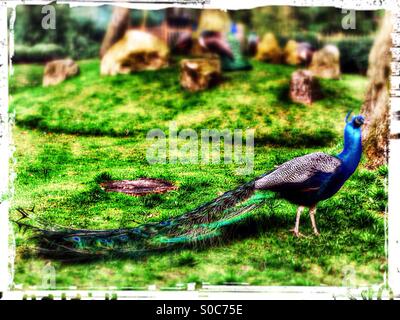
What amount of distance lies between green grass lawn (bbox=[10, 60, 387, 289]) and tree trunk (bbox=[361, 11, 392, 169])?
244 millimetres

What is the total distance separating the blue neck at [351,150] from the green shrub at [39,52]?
446cm

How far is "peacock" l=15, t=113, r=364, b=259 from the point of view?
20.5ft

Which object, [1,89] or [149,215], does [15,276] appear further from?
[1,89]

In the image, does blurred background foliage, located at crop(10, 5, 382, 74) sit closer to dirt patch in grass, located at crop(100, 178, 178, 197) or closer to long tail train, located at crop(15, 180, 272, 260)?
dirt patch in grass, located at crop(100, 178, 178, 197)

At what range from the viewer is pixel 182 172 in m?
7.31

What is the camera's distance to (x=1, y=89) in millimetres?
7191

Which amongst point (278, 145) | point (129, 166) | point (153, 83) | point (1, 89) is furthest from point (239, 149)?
point (1, 89)

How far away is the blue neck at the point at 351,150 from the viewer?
646cm

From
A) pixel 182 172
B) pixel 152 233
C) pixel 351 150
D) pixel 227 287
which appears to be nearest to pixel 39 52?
pixel 182 172

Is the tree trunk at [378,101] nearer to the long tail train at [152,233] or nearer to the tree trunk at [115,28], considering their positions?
the long tail train at [152,233]

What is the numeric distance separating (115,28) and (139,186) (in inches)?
110

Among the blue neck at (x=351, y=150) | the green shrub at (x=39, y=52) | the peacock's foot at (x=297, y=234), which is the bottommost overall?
the peacock's foot at (x=297, y=234)

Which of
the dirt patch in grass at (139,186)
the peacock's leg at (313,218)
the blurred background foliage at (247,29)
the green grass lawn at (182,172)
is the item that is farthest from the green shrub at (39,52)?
the peacock's leg at (313,218)

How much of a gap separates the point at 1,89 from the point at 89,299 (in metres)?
2.90
